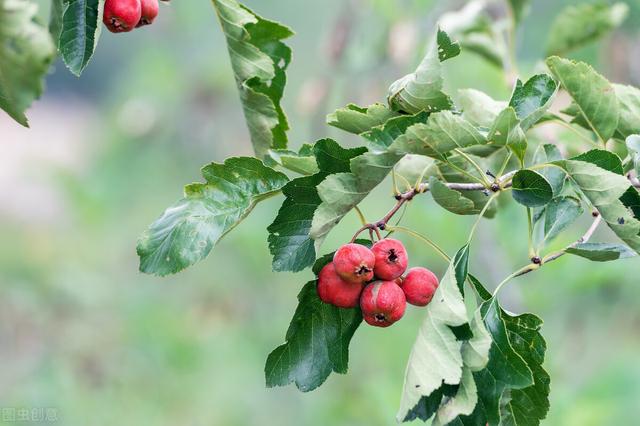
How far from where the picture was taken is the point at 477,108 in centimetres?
144

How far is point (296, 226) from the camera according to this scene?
1.24 meters

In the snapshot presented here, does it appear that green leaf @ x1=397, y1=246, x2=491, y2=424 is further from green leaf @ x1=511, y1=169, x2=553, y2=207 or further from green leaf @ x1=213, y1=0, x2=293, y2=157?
green leaf @ x1=213, y1=0, x2=293, y2=157

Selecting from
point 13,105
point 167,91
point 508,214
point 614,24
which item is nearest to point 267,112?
point 13,105

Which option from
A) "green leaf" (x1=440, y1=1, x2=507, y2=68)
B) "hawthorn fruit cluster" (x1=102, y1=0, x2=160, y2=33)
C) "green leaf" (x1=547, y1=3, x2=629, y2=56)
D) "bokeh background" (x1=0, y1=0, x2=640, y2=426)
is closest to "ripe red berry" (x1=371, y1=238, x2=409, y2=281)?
"hawthorn fruit cluster" (x1=102, y1=0, x2=160, y2=33)

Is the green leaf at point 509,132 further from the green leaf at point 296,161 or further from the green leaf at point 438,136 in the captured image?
the green leaf at point 296,161

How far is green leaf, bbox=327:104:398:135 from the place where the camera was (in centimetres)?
118

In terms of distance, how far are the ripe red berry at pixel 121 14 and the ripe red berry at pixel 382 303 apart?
0.51 m

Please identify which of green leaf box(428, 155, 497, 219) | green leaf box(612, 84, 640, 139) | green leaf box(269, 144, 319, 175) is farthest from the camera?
green leaf box(612, 84, 640, 139)

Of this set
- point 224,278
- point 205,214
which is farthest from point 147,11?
point 224,278

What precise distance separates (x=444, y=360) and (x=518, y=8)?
1.66m

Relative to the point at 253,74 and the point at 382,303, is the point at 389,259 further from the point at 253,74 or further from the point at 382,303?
the point at 253,74

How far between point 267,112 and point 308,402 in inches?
145

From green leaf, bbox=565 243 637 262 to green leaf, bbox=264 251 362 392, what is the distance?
371mm

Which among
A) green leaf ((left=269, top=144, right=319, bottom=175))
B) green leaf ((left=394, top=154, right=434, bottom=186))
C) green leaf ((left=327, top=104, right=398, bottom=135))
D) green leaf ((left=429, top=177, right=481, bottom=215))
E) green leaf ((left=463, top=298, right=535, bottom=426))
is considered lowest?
green leaf ((left=463, top=298, right=535, bottom=426))
